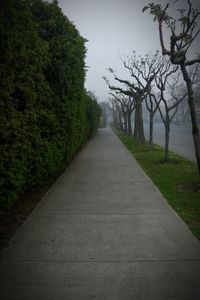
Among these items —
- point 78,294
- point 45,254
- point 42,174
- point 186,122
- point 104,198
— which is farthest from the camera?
point 186,122

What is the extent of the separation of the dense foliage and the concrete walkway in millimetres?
1006

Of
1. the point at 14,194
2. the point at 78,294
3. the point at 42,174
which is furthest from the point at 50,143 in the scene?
the point at 78,294

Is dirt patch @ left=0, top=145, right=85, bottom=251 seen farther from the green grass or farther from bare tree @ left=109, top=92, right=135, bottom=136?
bare tree @ left=109, top=92, right=135, bottom=136

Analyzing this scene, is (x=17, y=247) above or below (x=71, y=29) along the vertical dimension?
below

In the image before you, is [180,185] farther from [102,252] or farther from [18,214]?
[102,252]

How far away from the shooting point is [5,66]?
512 centimetres

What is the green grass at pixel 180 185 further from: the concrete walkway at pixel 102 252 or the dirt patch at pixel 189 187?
the concrete walkway at pixel 102 252

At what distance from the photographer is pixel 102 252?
4.52m

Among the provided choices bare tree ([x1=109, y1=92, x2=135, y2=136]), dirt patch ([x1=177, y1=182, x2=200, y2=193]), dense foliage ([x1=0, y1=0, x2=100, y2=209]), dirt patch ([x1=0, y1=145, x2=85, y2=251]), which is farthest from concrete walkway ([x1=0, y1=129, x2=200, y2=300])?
bare tree ([x1=109, y1=92, x2=135, y2=136])

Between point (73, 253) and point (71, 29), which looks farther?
point (71, 29)

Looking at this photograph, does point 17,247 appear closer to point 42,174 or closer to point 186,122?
point 42,174

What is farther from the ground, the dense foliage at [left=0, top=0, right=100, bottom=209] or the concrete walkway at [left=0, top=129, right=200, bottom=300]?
the dense foliage at [left=0, top=0, right=100, bottom=209]

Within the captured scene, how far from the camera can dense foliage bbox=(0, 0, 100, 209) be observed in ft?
16.6

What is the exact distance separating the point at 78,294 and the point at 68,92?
8.05 metres
